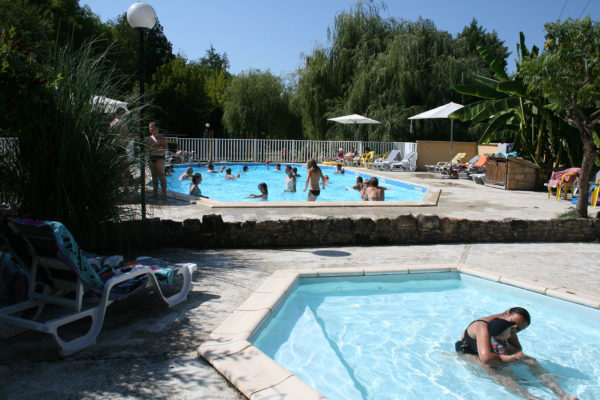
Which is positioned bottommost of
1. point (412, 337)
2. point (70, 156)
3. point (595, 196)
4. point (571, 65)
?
point (412, 337)

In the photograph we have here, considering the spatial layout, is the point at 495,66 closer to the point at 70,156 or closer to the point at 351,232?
the point at 351,232

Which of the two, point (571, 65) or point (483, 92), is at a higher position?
point (483, 92)

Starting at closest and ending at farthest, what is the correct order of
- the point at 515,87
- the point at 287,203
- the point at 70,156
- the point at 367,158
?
the point at 70,156, the point at 287,203, the point at 515,87, the point at 367,158

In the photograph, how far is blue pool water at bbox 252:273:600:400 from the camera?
3750mm

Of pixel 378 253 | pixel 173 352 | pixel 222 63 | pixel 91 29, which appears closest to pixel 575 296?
pixel 378 253

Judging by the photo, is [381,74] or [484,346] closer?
[484,346]

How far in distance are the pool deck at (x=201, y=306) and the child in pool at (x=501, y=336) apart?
931mm

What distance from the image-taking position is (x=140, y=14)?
22.0ft

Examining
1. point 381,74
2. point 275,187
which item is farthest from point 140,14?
point 381,74

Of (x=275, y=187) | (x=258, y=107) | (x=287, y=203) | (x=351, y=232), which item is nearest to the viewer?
(x=351, y=232)

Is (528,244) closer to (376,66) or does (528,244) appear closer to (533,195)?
(533,195)

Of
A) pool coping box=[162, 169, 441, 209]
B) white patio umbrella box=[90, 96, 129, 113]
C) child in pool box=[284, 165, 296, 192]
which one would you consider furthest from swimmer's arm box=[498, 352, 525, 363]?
child in pool box=[284, 165, 296, 192]

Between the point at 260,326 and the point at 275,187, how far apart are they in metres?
15.2

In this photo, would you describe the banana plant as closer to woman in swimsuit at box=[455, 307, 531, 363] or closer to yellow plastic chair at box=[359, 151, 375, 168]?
yellow plastic chair at box=[359, 151, 375, 168]
